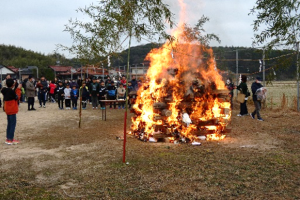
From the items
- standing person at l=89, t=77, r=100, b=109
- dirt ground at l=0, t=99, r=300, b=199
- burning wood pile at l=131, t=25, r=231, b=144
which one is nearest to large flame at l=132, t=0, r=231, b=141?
burning wood pile at l=131, t=25, r=231, b=144

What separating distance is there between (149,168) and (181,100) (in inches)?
127

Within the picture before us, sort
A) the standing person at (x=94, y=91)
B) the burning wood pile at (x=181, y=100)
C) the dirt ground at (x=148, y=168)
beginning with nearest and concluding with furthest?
the dirt ground at (x=148, y=168), the burning wood pile at (x=181, y=100), the standing person at (x=94, y=91)

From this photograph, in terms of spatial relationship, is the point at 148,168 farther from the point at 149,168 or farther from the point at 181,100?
the point at 181,100

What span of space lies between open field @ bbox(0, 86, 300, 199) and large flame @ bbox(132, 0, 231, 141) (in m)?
0.62

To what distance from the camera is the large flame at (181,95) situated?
27.3 feet

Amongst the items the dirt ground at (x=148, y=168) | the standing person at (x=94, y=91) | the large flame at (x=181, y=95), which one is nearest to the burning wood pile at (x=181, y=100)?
the large flame at (x=181, y=95)

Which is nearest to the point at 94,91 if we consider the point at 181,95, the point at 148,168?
the point at 181,95

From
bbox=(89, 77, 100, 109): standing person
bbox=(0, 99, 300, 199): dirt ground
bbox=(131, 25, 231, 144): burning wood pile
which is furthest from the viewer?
bbox=(89, 77, 100, 109): standing person

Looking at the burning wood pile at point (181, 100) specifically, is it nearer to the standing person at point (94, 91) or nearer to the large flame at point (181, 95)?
the large flame at point (181, 95)

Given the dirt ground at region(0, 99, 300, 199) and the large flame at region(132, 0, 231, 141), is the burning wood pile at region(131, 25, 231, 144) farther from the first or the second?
the dirt ground at region(0, 99, 300, 199)

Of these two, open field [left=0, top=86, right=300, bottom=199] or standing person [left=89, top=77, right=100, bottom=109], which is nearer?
open field [left=0, top=86, right=300, bottom=199]

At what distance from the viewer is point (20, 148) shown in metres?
7.51

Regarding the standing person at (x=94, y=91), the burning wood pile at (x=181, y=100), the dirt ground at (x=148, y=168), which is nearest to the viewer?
the dirt ground at (x=148, y=168)

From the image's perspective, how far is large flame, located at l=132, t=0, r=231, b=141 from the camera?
27.3 feet
